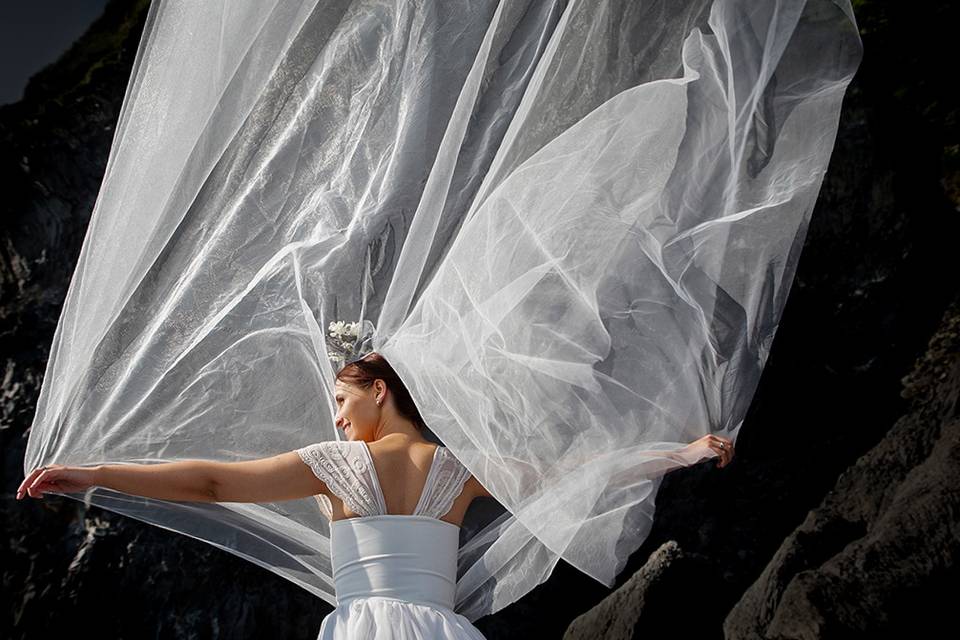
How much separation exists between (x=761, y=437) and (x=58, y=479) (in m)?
2.60

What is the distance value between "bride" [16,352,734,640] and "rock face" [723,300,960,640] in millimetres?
1162

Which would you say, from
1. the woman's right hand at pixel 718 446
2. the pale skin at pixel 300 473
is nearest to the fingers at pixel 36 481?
the pale skin at pixel 300 473

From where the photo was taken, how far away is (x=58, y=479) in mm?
1640

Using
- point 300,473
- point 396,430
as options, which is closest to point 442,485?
point 396,430

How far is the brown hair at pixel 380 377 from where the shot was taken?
1.77m

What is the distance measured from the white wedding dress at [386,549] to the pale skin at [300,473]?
0.02 m

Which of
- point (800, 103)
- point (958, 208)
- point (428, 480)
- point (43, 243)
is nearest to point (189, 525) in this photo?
point (428, 480)

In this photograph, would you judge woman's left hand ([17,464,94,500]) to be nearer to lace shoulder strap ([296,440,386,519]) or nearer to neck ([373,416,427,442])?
lace shoulder strap ([296,440,386,519])

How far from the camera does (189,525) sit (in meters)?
1.79

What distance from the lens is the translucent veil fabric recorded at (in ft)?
5.28

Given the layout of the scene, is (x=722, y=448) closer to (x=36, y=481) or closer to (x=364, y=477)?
(x=364, y=477)

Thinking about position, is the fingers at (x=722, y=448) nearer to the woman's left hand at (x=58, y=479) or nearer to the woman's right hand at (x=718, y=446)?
the woman's right hand at (x=718, y=446)

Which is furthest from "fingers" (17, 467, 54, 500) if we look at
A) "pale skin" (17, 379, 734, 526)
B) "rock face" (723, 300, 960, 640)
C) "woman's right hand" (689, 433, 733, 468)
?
"rock face" (723, 300, 960, 640)

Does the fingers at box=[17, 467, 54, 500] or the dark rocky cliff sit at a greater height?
the fingers at box=[17, 467, 54, 500]
